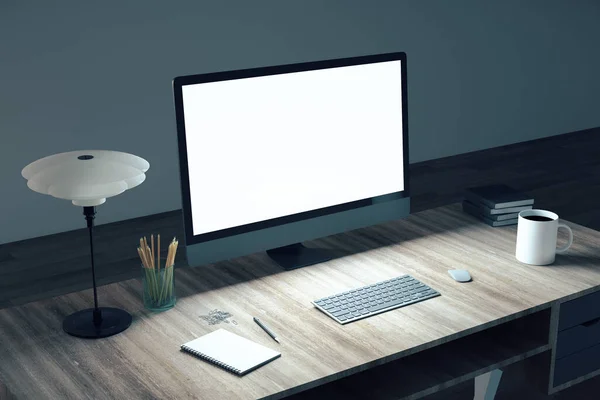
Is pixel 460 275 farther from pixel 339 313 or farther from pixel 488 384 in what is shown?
pixel 488 384

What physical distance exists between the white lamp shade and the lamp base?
0.25 metres

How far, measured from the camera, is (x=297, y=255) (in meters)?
2.14

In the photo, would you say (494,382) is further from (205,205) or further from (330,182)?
(205,205)

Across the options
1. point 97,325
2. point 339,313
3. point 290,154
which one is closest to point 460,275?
point 339,313

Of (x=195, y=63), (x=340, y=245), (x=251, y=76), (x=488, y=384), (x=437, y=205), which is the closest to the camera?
(x=251, y=76)

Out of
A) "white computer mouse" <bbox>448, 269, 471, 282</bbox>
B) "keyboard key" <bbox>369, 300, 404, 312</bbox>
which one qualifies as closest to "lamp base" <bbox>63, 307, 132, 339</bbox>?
"keyboard key" <bbox>369, 300, 404, 312</bbox>

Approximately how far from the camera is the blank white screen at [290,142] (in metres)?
1.92

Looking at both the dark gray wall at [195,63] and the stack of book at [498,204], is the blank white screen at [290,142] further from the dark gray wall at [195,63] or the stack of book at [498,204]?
the dark gray wall at [195,63]

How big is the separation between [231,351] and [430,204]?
3075 millimetres

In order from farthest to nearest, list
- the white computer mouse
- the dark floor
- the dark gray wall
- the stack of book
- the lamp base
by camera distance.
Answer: the dark gray wall, the dark floor, the stack of book, the white computer mouse, the lamp base

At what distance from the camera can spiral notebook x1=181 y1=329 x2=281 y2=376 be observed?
1.62 meters

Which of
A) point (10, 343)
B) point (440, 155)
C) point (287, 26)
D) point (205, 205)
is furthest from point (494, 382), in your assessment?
point (440, 155)

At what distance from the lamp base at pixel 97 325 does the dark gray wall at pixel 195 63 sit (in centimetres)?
241

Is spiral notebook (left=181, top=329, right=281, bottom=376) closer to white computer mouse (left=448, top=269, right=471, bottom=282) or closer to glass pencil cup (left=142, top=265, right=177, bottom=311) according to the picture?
glass pencil cup (left=142, top=265, right=177, bottom=311)
